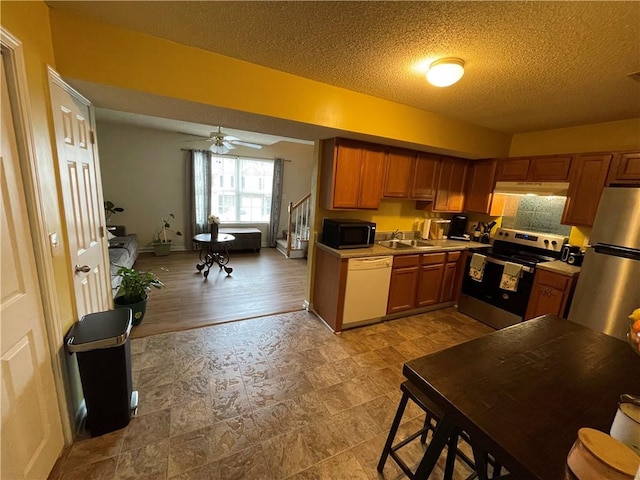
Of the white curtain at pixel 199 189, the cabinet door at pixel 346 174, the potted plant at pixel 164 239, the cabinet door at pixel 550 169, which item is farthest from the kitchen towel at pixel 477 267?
the potted plant at pixel 164 239

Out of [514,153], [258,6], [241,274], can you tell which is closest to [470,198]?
[514,153]

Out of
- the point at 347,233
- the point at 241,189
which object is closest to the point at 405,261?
the point at 347,233

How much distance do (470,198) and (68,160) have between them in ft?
14.1

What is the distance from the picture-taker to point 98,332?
1.58m

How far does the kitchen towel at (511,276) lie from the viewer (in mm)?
2883

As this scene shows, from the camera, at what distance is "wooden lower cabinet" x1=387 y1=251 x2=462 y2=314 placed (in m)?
3.16

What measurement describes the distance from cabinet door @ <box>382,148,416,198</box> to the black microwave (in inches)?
20.8

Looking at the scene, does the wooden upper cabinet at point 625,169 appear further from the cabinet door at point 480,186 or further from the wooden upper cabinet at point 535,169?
the cabinet door at point 480,186

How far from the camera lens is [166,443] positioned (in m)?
1.61

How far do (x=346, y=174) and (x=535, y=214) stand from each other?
256 centimetres

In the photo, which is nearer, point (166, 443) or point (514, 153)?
point (166, 443)

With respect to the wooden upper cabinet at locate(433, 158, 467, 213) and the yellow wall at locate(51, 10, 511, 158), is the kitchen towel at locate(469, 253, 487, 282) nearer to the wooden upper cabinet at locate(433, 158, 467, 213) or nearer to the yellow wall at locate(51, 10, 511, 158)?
the wooden upper cabinet at locate(433, 158, 467, 213)

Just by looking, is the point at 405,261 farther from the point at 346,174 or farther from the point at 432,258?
the point at 346,174

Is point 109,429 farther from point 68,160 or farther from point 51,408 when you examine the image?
point 68,160
